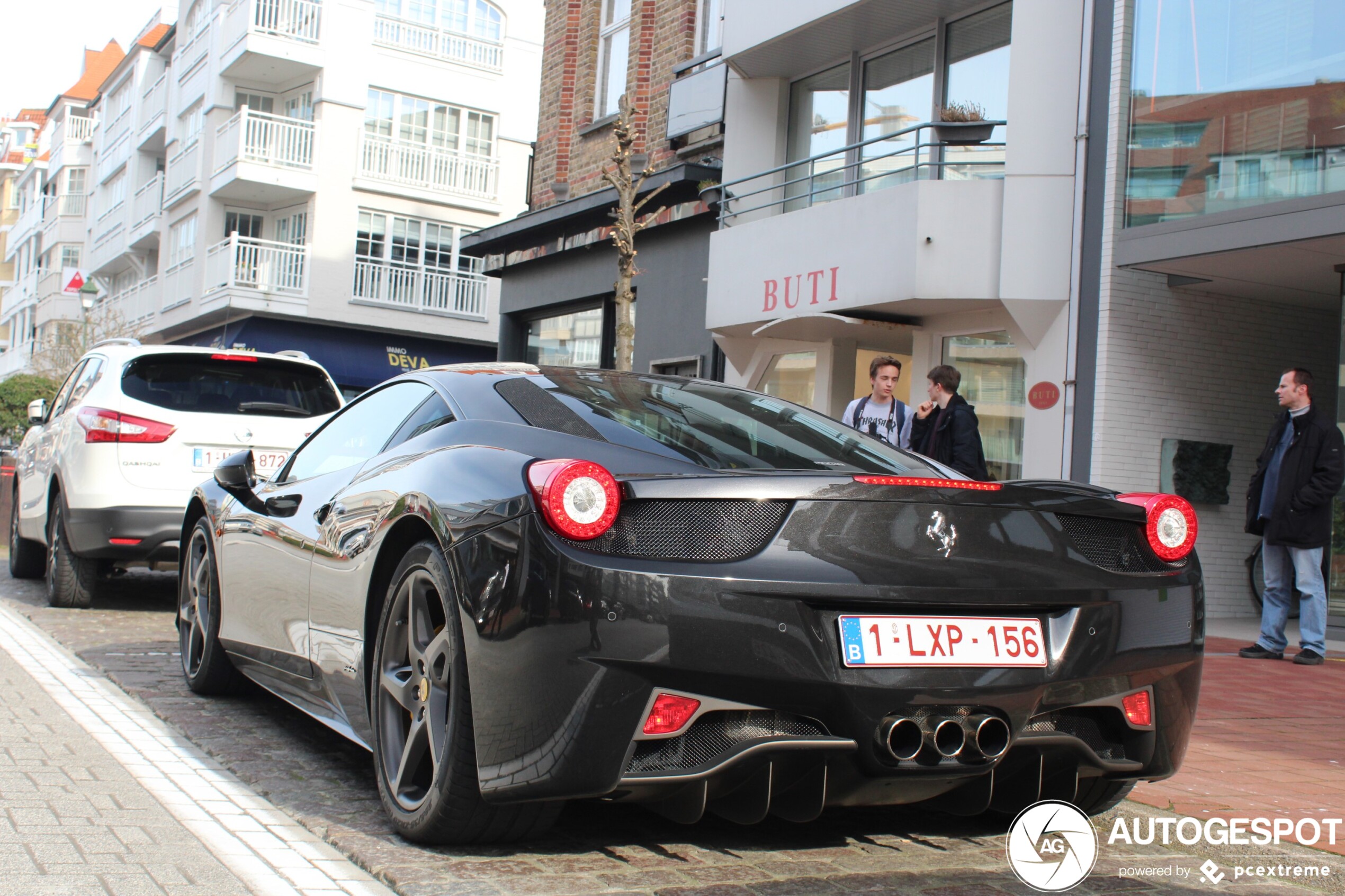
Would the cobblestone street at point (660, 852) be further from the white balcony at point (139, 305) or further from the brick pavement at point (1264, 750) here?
A: the white balcony at point (139, 305)

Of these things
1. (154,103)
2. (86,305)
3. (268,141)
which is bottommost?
(86,305)

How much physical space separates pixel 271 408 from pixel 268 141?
2822 cm

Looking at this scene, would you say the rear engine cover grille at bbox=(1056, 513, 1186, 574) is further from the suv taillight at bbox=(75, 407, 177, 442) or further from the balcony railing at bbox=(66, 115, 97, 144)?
the balcony railing at bbox=(66, 115, 97, 144)

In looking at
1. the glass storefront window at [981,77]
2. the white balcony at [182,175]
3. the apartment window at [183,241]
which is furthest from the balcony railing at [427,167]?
the glass storefront window at [981,77]

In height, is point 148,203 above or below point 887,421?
above

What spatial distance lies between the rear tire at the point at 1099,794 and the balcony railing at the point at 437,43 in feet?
116

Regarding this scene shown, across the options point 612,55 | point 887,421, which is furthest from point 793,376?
point 887,421

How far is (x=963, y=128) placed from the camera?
41.8 feet

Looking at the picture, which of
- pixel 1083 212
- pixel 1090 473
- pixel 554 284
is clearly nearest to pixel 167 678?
pixel 1090 473

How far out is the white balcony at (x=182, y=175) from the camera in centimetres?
3756

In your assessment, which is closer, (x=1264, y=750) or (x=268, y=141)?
(x=1264, y=750)

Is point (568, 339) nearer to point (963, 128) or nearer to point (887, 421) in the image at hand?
point (963, 128)

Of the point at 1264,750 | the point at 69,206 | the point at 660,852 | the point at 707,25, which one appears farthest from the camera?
the point at 69,206

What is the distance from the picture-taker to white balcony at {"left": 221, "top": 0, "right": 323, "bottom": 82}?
3481cm
